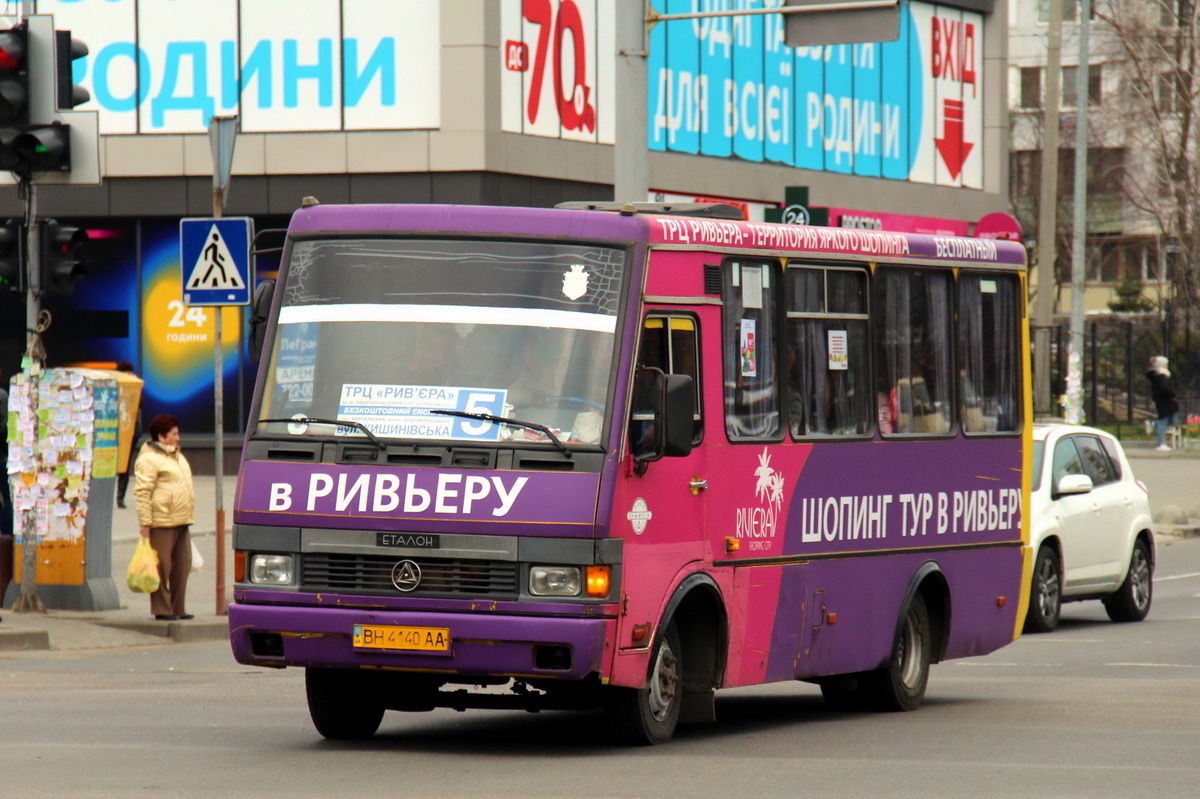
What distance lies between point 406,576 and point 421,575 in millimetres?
65

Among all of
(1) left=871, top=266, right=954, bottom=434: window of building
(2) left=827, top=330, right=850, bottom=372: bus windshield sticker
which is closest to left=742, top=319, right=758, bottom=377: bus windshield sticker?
(2) left=827, top=330, right=850, bottom=372: bus windshield sticker

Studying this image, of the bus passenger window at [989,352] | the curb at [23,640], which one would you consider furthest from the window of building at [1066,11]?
the curb at [23,640]

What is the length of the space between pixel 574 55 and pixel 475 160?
9.50ft

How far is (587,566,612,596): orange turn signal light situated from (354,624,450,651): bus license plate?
0.63 m

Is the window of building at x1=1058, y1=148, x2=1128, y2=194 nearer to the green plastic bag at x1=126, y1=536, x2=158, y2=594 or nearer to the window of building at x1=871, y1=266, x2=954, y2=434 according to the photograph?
the green plastic bag at x1=126, y1=536, x2=158, y2=594

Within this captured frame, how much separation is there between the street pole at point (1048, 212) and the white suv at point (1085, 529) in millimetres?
15864

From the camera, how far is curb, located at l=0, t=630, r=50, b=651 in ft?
48.1

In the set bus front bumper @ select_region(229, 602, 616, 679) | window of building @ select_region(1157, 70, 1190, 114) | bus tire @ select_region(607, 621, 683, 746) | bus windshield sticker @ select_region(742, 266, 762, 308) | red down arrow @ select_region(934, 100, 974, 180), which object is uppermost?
window of building @ select_region(1157, 70, 1190, 114)

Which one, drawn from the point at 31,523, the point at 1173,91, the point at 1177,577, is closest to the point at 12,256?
the point at 31,523

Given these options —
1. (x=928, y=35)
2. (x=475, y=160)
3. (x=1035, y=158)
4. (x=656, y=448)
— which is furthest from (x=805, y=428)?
(x=1035, y=158)

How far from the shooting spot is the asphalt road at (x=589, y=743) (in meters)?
8.53

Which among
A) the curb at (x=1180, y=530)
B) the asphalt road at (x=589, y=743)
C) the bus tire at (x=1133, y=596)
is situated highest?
the asphalt road at (x=589, y=743)

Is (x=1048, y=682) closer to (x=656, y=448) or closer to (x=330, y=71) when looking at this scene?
(x=656, y=448)

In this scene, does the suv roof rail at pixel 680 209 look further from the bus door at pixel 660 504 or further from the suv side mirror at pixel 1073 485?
the suv side mirror at pixel 1073 485
